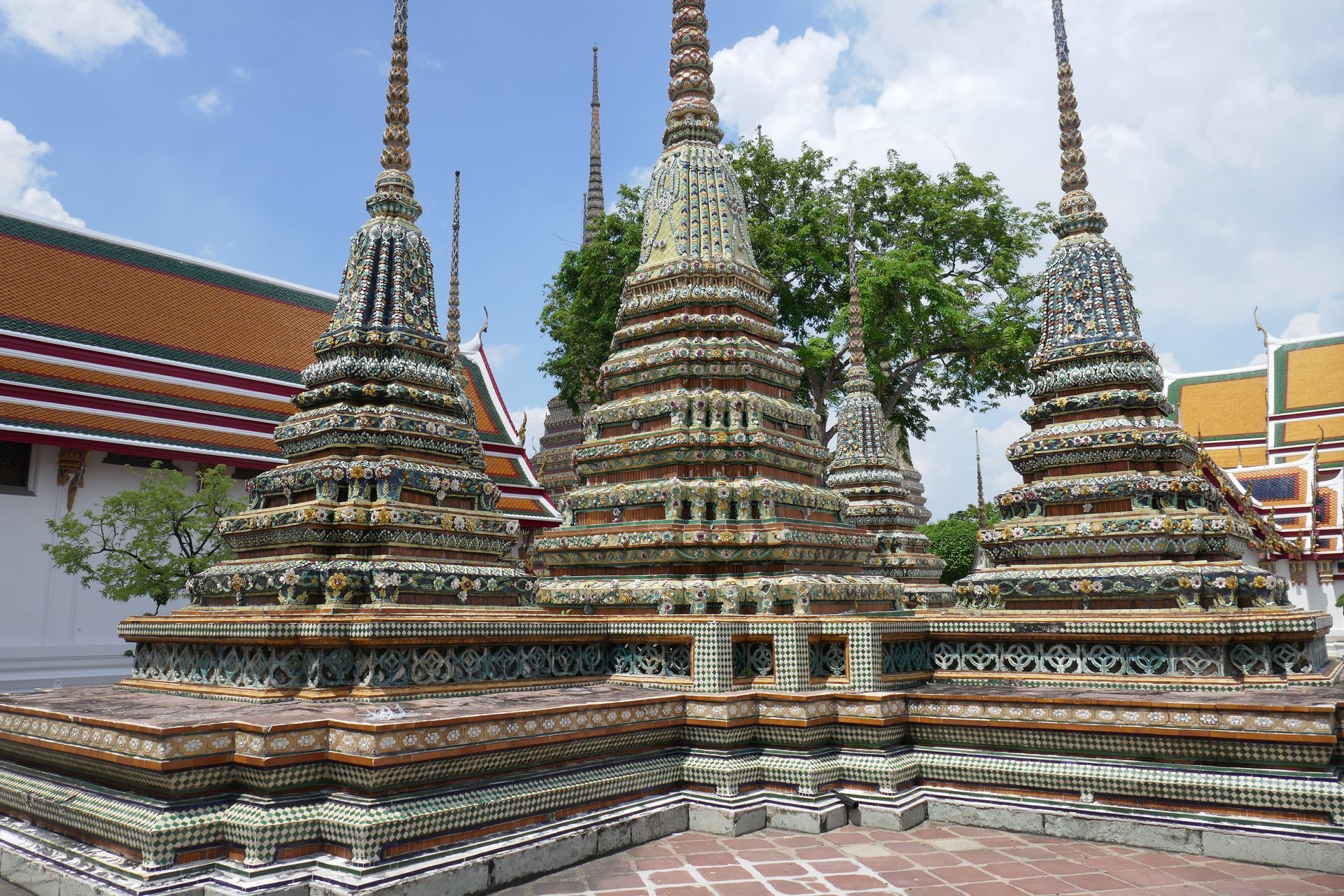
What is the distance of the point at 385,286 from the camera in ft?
29.2

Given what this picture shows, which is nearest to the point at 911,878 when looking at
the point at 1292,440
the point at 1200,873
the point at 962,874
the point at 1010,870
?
the point at 962,874

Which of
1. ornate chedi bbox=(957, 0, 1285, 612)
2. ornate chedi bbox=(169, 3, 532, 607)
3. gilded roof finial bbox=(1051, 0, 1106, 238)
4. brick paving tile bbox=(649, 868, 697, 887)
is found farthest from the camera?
gilded roof finial bbox=(1051, 0, 1106, 238)

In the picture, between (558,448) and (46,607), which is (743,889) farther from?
(558,448)

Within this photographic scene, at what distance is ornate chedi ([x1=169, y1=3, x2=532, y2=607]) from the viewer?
24.7 ft

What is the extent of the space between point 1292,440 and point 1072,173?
25.1 m

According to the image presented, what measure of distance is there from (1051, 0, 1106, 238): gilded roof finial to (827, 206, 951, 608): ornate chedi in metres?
5.53

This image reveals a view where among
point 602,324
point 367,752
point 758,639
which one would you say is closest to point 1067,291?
point 758,639

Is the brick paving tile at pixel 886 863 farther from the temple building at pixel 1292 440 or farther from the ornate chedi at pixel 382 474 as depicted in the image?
the temple building at pixel 1292 440

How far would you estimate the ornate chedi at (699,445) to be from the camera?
8.21m

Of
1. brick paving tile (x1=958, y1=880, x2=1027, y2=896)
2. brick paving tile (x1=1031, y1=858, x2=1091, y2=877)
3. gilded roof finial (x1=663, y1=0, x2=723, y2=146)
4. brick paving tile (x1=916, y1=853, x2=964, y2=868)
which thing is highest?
gilded roof finial (x1=663, y1=0, x2=723, y2=146)

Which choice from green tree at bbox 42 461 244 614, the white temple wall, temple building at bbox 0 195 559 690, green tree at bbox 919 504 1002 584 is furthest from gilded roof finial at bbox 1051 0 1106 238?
green tree at bbox 919 504 1002 584

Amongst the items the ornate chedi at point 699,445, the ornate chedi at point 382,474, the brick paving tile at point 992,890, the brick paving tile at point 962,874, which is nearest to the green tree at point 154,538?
the ornate chedi at point 382,474

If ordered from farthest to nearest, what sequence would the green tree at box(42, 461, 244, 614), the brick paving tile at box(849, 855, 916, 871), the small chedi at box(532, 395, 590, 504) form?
the small chedi at box(532, 395, 590, 504) → the green tree at box(42, 461, 244, 614) → the brick paving tile at box(849, 855, 916, 871)

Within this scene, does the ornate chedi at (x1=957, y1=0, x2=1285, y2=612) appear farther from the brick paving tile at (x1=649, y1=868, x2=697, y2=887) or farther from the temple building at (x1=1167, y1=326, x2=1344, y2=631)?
the temple building at (x1=1167, y1=326, x2=1344, y2=631)
